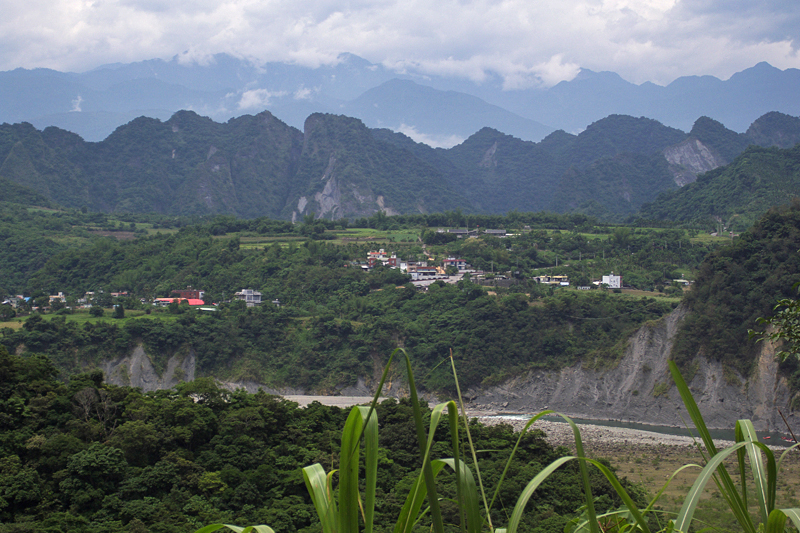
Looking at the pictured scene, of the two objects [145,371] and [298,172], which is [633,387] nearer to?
[145,371]

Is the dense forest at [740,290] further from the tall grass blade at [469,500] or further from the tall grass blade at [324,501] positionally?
the tall grass blade at [324,501]

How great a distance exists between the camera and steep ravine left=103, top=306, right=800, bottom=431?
26797 millimetres

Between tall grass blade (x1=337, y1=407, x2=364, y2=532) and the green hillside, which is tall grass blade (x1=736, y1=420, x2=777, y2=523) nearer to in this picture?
tall grass blade (x1=337, y1=407, x2=364, y2=532)

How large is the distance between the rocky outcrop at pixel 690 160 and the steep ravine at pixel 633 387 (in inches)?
3495

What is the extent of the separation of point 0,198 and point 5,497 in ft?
221

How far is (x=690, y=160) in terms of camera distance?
11312 cm

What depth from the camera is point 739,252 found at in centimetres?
3089

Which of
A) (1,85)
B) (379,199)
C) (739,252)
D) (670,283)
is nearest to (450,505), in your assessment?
(739,252)

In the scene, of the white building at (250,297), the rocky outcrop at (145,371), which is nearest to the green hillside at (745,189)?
the white building at (250,297)

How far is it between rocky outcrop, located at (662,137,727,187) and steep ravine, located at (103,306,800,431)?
291 ft

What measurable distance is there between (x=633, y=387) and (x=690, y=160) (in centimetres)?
9434

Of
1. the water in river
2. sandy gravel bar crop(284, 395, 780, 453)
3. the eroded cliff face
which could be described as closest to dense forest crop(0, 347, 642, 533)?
sandy gravel bar crop(284, 395, 780, 453)

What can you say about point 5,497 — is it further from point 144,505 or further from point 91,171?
point 91,171

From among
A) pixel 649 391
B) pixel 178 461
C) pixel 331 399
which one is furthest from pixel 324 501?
pixel 331 399
